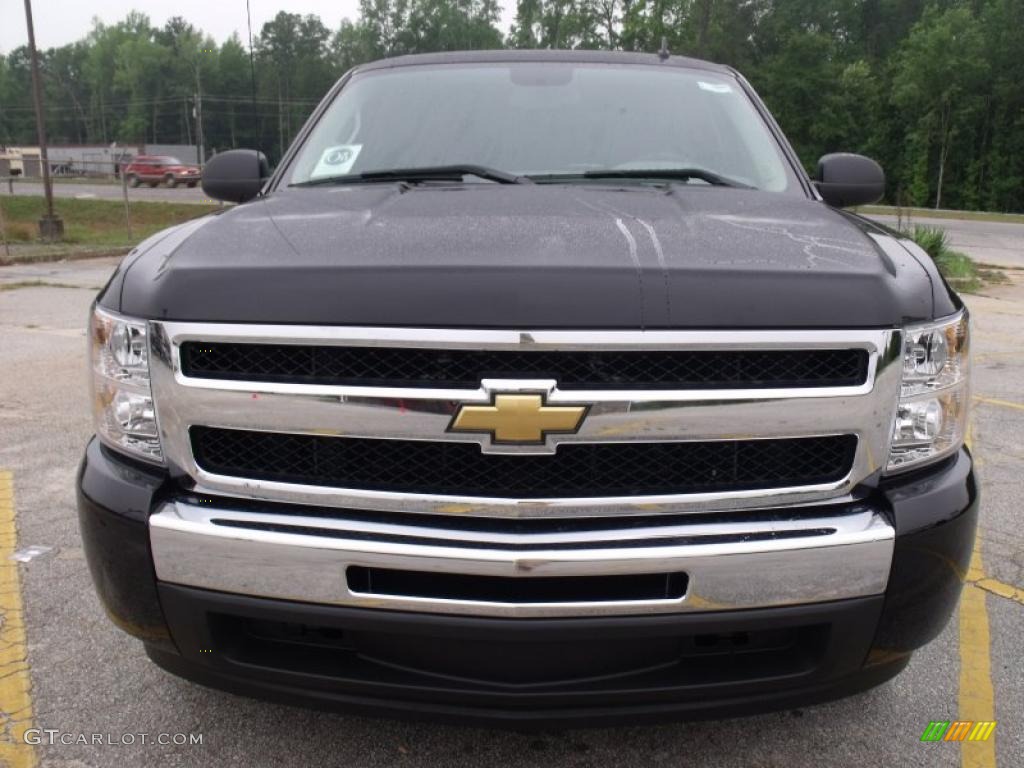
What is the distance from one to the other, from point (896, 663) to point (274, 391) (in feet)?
4.89

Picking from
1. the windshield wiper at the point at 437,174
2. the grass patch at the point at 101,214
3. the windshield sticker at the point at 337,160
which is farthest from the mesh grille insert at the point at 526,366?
the grass patch at the point at 101,214

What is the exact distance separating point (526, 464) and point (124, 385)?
890 millimetres

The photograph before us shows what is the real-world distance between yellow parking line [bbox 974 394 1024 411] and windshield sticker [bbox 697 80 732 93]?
3748mm

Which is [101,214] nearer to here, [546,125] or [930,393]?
[546,125]

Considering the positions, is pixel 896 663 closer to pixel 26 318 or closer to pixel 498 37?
pixel 26 318

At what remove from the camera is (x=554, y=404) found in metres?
1.74

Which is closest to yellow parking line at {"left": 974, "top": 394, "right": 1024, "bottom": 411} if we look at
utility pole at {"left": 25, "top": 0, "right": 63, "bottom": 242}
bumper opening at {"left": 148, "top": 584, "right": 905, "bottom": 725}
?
bumper opening at {"left": 148, "top": 584, "right": 905, "bottom": 725}

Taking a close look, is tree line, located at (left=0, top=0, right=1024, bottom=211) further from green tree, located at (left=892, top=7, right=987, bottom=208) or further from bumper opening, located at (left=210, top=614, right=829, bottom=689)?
bumper opening, located at (left=210, top=614, right=829, bottom=689)

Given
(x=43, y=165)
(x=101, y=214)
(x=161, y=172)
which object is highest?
(x=43, y=165)

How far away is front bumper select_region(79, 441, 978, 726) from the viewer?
1791mm

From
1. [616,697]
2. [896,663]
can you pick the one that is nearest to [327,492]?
[616,697]

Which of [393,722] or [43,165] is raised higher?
[43,165]

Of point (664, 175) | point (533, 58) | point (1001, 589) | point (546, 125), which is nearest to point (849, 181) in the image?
point (664, 175)

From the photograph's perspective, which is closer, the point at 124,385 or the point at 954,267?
the point at 124,385
